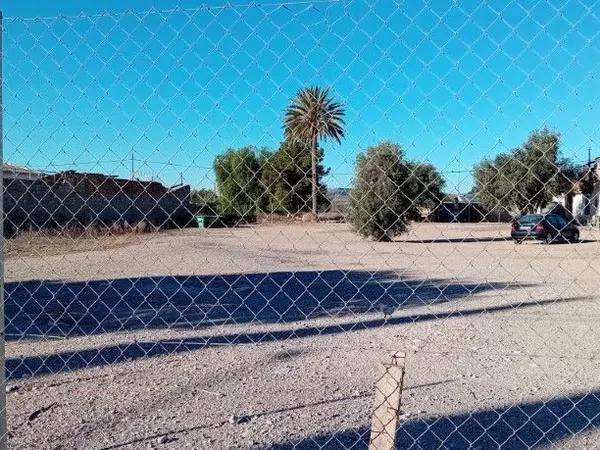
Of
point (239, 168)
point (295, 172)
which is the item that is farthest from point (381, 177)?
point (295, 172)

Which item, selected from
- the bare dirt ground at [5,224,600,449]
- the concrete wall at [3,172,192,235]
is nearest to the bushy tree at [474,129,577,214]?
the bare dirt ground at [5,224,600,449]

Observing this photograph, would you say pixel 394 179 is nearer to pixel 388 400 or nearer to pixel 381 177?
pixel 381 177

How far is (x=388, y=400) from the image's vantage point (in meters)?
2.11

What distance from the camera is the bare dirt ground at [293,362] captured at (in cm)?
355

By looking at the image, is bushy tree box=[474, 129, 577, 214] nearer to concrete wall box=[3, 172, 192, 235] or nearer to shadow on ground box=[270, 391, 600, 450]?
shadow on ground box=[270, 391, 600, 450]

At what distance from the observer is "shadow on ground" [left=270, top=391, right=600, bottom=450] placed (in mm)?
3389

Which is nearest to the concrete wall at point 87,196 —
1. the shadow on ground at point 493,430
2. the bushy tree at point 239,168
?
the bushy tree at point 239,168

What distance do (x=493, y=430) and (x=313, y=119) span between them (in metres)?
2.10

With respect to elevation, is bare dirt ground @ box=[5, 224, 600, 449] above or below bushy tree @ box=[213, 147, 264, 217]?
below

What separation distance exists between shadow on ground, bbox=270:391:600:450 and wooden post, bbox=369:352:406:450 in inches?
49.6

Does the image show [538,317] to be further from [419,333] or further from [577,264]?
[577,264]

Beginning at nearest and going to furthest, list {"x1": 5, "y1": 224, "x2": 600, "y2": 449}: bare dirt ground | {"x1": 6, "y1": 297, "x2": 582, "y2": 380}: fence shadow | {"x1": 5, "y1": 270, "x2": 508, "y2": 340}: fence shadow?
{"x1": 5, "y1": 224, "x2": 600, "y2": 449}: bare dirt ground, {"x1": 6, "y1": 297, "x2": 582, "y2": 380}: fence shadow, {"x1": 5, "y1": 270, "x2": 508, "y2": 340}: fence shadow

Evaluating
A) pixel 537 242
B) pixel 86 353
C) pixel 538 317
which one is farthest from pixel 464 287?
pixel 537 242

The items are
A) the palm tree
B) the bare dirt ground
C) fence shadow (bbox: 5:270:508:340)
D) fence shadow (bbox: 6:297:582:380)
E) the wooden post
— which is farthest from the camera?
fence shadow (bbox: 5:270:508:340)
